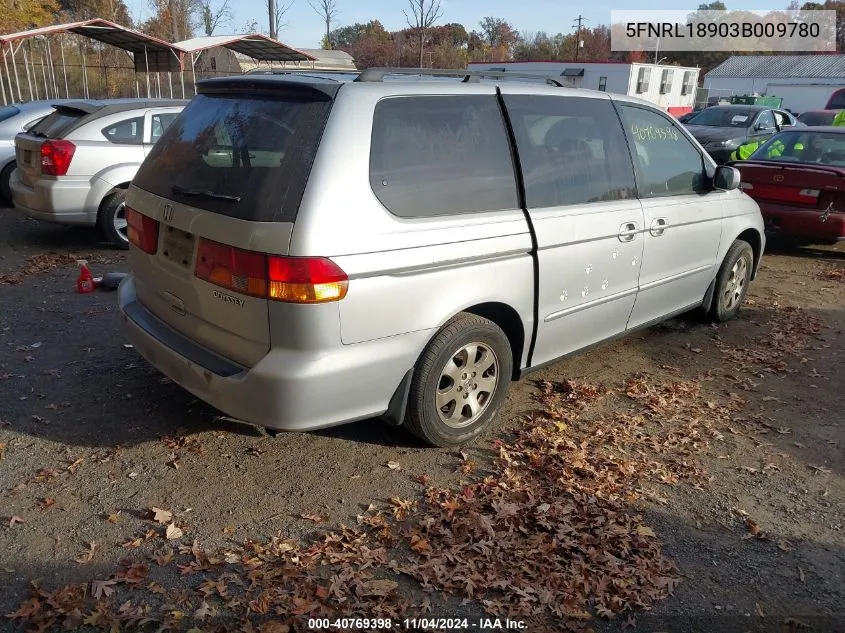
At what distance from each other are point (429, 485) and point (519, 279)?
1.19 metres

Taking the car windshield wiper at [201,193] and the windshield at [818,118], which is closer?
the car windshield wiper at [201,193]

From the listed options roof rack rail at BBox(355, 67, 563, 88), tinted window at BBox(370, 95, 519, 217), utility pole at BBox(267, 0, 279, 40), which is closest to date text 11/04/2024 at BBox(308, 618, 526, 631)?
tinted window at BBox(370, 95, 519, 217)

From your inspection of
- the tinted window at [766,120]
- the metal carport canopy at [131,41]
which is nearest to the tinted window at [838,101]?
the tinted window at [766,120]

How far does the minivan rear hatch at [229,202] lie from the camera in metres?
3.02

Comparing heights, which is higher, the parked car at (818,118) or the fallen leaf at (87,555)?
the parked car at (818,118)

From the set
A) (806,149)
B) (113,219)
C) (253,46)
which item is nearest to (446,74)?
(113,219)

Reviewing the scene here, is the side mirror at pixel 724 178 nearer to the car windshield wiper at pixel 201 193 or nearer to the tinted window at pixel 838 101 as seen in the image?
the car windshield wiper at pixel 201 193

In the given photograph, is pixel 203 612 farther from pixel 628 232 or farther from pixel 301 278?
pixel 628 232

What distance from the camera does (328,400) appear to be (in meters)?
3.12

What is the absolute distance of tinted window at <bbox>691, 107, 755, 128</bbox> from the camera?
53.4 feet

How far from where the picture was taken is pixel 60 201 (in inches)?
296

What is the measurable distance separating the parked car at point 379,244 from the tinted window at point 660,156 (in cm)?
12

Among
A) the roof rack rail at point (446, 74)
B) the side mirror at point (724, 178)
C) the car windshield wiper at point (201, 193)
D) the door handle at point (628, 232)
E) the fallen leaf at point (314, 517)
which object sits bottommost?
the fallen leaf at point (314, 517)

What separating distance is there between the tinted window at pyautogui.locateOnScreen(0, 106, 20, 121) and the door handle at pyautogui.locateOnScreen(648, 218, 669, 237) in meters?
9.79
